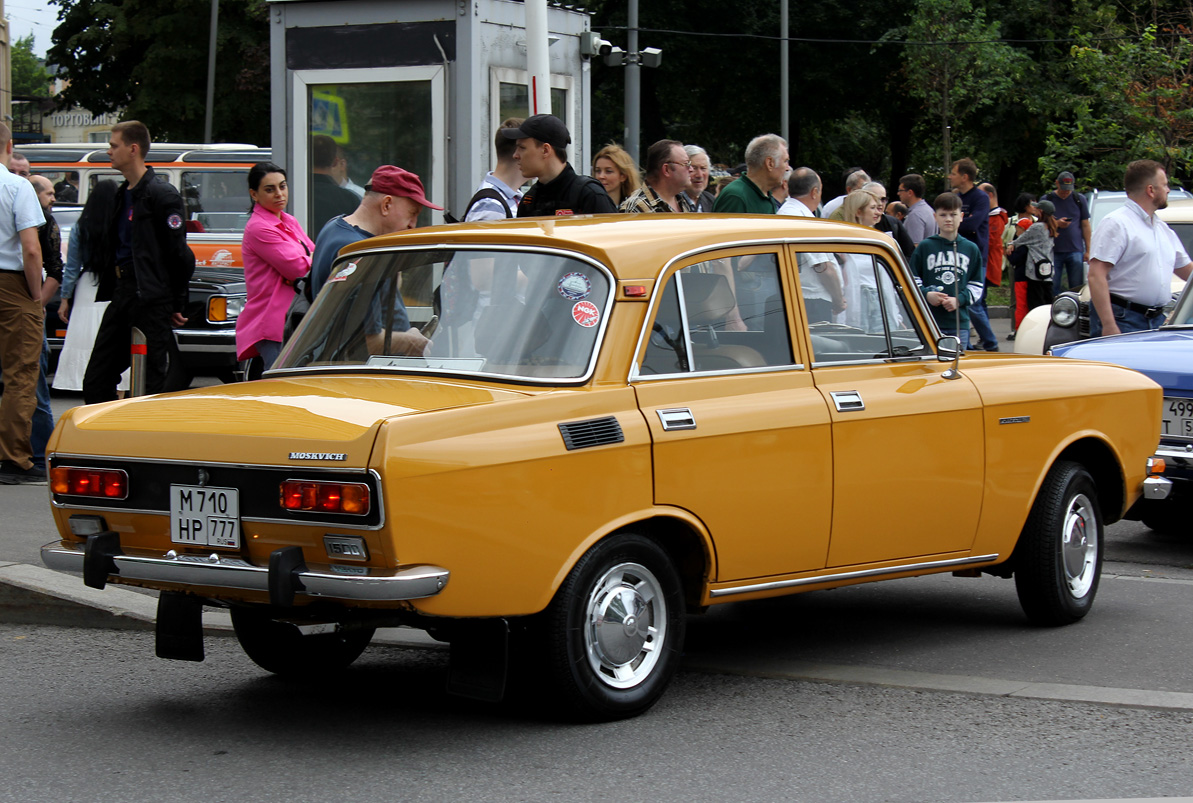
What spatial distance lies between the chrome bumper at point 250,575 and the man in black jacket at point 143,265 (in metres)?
4.45

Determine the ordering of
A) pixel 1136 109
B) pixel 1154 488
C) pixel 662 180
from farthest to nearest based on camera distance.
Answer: pixel 1136 109
pixel 662 180
pixel 1154 488

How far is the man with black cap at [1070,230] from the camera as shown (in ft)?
62.5

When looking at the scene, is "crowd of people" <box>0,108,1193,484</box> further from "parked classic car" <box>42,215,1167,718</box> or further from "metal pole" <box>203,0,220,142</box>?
"metal pole" <box>203,0,220,142</box>

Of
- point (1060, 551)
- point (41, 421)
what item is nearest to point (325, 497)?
point (1060, 551)

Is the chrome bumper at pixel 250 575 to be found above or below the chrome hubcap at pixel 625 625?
above

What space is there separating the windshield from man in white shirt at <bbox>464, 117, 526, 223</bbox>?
93.7 inches

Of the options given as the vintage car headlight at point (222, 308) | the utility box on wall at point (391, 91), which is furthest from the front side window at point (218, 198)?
the utility box on wall at point (391, 91)

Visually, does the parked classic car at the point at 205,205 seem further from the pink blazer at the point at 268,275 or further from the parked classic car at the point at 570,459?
the parked classic car at the point at 570,459

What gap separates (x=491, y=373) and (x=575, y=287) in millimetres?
419

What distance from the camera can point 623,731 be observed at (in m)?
5.10

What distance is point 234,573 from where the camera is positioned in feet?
15.6

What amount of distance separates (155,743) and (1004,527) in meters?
3.42

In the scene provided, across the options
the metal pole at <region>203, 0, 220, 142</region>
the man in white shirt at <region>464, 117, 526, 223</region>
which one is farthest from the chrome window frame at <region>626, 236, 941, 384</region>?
the metal pole at <region>203, 0, 220, 142</region>

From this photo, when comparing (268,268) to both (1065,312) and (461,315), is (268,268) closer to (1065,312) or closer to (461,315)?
(461,315)
